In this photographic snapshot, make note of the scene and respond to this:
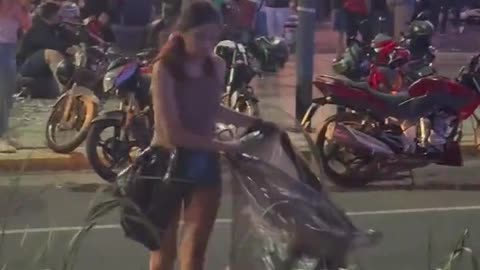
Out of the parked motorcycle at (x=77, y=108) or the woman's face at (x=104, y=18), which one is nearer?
the parked motorcycle at (x=77, y=108)

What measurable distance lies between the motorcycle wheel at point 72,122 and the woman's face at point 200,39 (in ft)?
19.0

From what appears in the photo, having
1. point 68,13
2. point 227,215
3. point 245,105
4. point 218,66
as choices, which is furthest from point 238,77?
point 227,215

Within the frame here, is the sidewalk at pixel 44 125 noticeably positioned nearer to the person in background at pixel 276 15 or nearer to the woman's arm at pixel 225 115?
the person in background at pixel 276 15

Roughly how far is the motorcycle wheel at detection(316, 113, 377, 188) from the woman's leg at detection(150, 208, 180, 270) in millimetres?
5195

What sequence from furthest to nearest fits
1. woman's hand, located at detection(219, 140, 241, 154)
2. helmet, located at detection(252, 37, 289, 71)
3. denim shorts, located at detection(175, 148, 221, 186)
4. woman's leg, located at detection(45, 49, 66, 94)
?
helmet, located at detection(252, 37, 289, 71) → woman's leg, located at detection(45, 49, 66, 94) → denim shorts, located at detection(175, 148, 221, 186) → woman's hand, located at detection(219, 140, 241, 154)

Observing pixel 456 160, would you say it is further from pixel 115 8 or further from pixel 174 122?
pixel 115 8

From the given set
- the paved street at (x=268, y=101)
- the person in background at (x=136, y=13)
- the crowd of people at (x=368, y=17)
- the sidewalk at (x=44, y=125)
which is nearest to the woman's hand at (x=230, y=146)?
the paved street at (x=268, y=101)

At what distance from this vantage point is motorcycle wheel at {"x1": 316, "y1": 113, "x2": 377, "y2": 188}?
11273mm

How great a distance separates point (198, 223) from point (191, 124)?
45 centimetres

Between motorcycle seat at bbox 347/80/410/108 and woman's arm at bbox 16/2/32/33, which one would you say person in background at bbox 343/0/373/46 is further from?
motorcycle seat at bbox 347/80/410/108

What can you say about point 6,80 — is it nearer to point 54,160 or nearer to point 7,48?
point 7,48

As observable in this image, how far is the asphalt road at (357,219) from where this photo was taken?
616cm

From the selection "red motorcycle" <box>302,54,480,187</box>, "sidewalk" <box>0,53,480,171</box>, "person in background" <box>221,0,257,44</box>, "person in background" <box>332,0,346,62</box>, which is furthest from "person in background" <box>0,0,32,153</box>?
"person in background" <box>332,0,346,62</box>

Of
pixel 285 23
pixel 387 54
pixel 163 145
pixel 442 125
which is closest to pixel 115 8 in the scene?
pixel 285 23
